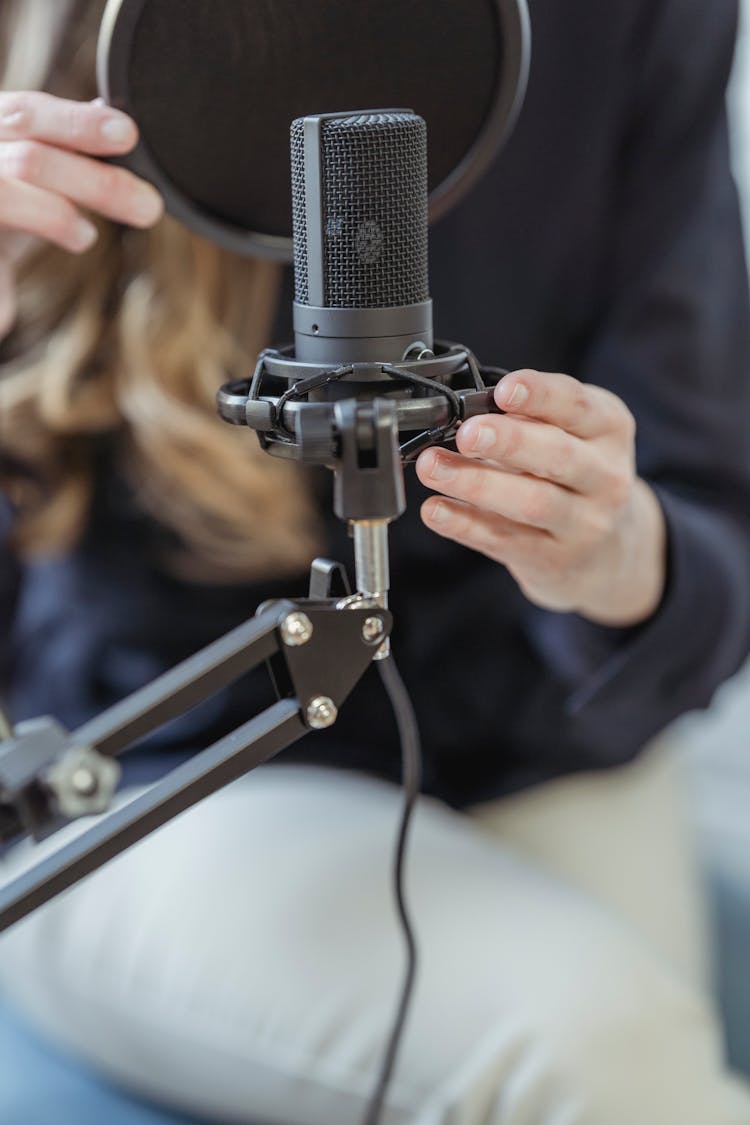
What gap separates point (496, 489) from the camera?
0.39 meters

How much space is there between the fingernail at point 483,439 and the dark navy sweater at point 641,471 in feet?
0.34

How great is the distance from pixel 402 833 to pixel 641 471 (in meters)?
0.29

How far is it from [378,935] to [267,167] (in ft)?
1.29

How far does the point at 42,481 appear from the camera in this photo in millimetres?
757

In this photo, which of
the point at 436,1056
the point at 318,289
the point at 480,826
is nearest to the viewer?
the point at 318,289

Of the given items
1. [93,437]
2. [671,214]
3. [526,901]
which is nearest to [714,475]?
[671,214]

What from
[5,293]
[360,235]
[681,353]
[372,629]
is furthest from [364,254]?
[681,353]

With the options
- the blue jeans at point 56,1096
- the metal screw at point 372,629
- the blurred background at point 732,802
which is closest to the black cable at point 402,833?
the metal screw at point 372,629

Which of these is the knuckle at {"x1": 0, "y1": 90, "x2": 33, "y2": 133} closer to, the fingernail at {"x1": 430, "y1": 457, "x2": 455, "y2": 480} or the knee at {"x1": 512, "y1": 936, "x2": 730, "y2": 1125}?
the fingernail at {"x1": 430, "y1": 457, "x2": 455, "y2": 480}

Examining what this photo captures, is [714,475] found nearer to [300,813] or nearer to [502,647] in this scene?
[502,647]

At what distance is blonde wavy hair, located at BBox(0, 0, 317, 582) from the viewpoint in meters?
0.65

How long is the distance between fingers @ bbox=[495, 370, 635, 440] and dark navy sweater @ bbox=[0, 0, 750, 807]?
0.06 meters

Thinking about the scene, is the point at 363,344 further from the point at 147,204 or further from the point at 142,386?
the point at 142,386

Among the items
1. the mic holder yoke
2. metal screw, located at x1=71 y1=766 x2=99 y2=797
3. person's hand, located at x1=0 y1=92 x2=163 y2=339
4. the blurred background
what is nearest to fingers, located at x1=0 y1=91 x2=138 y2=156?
person's hand, located at x1=0 y1=92 x2=163 y2=339
